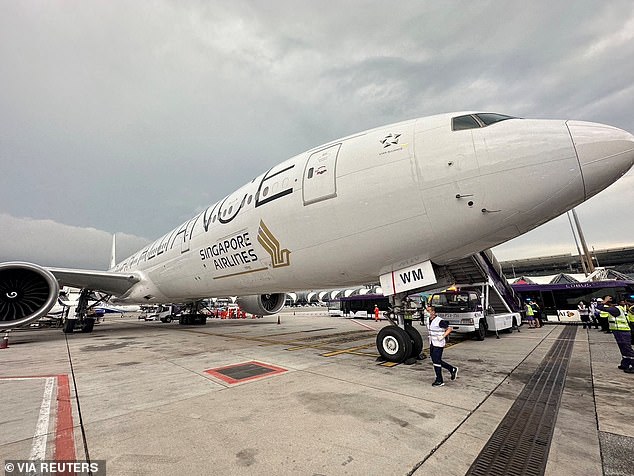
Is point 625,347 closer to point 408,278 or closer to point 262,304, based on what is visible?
point 408,278

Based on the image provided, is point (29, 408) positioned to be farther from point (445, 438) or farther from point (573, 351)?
point (573, 351)

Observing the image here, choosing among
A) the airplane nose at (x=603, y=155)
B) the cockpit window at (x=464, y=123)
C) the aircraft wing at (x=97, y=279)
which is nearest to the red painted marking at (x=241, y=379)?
the cockpit window at (x=464, y=123)

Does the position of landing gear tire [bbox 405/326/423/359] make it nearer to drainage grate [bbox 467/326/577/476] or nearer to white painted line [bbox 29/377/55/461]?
drainage grate [bbox 467/326/577/476]

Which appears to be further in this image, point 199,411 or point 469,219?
point 469,219

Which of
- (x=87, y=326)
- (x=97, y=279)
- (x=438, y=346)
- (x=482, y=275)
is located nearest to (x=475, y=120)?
(x=438, y=346)

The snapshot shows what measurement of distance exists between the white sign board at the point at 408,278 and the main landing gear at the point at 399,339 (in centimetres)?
38

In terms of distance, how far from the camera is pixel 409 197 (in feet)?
17.7

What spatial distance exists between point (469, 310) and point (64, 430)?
12.0 metres

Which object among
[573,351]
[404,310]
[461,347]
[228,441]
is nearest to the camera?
[228,441]

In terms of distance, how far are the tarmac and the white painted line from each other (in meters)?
0.02

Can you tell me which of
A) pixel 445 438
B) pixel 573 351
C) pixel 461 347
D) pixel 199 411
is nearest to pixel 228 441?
pixel 199 411

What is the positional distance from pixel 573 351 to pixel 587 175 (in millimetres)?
7390

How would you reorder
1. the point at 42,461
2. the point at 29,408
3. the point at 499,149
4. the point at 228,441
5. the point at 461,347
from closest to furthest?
the point at 42,461, the point at 228,441, the point at 29,408, the point at 499,149, the point at 461,347

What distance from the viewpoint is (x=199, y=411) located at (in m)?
4.01
